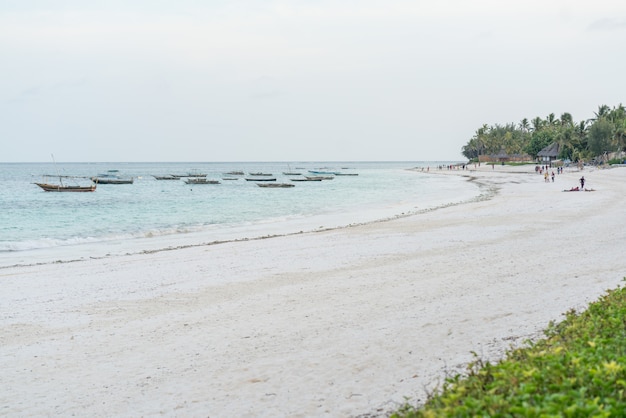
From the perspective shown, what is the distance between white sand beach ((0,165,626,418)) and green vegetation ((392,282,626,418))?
4.40ft

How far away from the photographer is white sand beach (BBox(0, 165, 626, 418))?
258 inches

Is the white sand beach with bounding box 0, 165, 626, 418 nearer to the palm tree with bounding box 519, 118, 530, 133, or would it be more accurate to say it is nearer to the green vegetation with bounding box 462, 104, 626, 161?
the green vegetation with bounding box 462, 104, 626, 161

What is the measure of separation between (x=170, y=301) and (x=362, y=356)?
4.89 meters

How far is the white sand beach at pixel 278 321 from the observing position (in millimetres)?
6551

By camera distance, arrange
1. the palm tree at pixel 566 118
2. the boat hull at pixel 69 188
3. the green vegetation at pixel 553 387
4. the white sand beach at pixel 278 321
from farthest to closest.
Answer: the palm tree at pixel 566 118 → the boat hull at pixel 69 188 → the white sand beach at pixel 278 321 → the green vegetation at pixel 553 387

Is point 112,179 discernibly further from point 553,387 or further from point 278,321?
point 553,387

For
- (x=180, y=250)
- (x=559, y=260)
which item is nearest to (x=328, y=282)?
(x=559, y=260)

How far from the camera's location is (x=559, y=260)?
13.9 meters

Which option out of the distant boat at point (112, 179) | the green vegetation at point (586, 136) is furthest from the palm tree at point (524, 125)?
the distant boat at point (112, 179)

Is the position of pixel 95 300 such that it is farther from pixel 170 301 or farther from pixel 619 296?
pixel 619 296

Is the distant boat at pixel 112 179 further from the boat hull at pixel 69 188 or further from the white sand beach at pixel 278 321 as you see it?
the white sand beach at pixel 278 321

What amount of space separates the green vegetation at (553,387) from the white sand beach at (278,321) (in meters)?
1.34

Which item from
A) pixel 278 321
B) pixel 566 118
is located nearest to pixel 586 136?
pixel 566 118

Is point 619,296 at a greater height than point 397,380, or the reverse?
point 619,296
